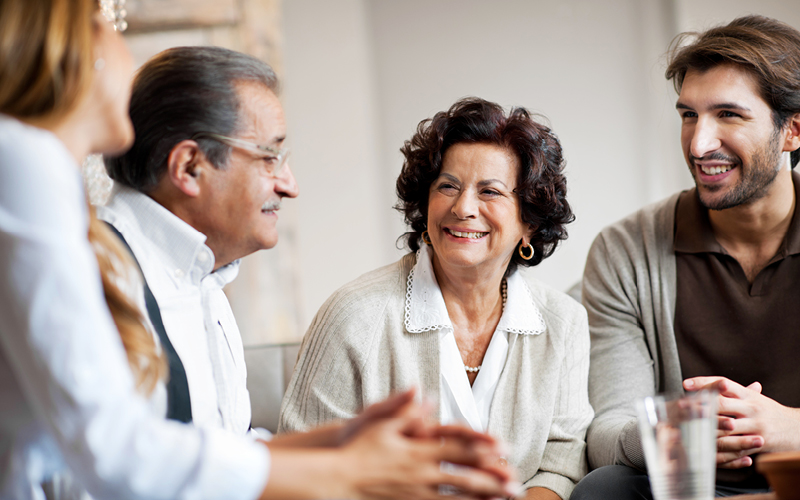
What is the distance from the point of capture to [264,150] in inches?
50.8

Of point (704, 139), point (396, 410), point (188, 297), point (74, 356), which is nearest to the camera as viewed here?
point (74, 356)

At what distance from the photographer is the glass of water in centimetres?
81

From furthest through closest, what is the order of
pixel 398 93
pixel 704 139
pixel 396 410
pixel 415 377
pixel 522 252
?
pixel 398 93 < pixel 522 252 < pixel 704 139 < pixel 415 377 < pixel 396 410

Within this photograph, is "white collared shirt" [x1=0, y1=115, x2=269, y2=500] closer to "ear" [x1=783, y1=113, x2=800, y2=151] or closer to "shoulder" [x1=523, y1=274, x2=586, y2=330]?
"shoulder" [x1=523, y1=274, x2=586, y2=330]

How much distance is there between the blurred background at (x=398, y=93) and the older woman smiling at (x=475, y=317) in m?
2.29

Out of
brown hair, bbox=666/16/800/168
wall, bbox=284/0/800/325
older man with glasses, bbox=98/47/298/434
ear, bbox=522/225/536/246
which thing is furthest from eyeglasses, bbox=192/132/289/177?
wall, bbox=284/0/800/325

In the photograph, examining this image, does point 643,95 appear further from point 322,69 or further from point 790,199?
point 790,199

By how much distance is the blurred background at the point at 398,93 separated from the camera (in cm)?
418

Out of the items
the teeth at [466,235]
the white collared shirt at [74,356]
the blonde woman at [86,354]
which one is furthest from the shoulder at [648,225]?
the white collared shirt at [74,356]

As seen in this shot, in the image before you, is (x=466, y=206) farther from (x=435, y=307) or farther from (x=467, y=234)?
(x=435, y=307)

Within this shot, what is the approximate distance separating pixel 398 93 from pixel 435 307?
2.98 metres

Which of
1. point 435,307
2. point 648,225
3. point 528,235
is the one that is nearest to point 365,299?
point 435,307

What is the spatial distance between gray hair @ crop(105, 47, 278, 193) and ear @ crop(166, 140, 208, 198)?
0.03 feet

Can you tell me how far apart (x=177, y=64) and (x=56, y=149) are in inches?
23.0
